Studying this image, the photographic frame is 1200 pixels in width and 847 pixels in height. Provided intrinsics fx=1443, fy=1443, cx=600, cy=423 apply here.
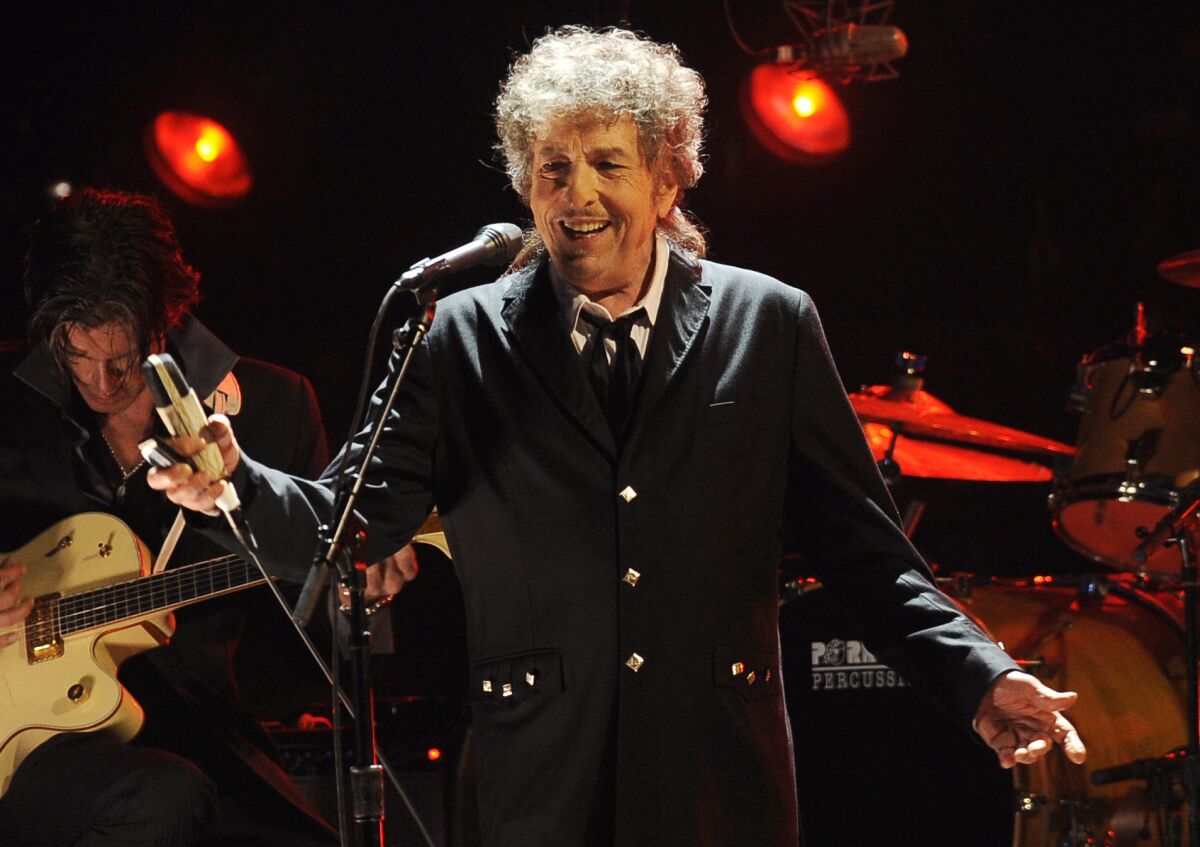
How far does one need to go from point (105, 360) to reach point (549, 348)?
6.40 ft

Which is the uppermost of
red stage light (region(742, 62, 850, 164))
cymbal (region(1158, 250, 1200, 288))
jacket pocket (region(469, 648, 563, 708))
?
red stage light (region(742, 62, 850, 164))

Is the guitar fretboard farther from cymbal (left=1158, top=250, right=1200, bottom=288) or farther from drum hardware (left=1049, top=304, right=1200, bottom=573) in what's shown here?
cymbal (left=1158, top=250, right=1200, bottom=288)

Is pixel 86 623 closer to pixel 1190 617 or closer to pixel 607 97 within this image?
pixel 607 97

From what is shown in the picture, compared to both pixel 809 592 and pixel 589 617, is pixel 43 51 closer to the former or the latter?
pixel 809 592

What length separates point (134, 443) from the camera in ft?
13.8

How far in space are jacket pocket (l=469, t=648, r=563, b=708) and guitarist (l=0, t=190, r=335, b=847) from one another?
1525 millimetres

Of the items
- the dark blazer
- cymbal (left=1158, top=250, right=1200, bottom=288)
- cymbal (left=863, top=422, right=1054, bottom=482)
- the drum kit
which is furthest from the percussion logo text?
the dark blazer

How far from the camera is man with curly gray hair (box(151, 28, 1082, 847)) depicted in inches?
93.0

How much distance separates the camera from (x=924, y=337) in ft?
20.6

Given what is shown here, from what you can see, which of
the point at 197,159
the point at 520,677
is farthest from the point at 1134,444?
the point at 197,159

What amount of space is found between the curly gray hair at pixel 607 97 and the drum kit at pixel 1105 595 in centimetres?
190

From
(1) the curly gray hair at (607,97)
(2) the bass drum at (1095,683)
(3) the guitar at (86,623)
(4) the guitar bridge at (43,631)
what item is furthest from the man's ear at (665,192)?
(2) the bass drum at (1095,683)

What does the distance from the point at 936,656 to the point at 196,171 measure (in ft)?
13.2

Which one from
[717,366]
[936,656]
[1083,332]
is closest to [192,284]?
[717,366]
